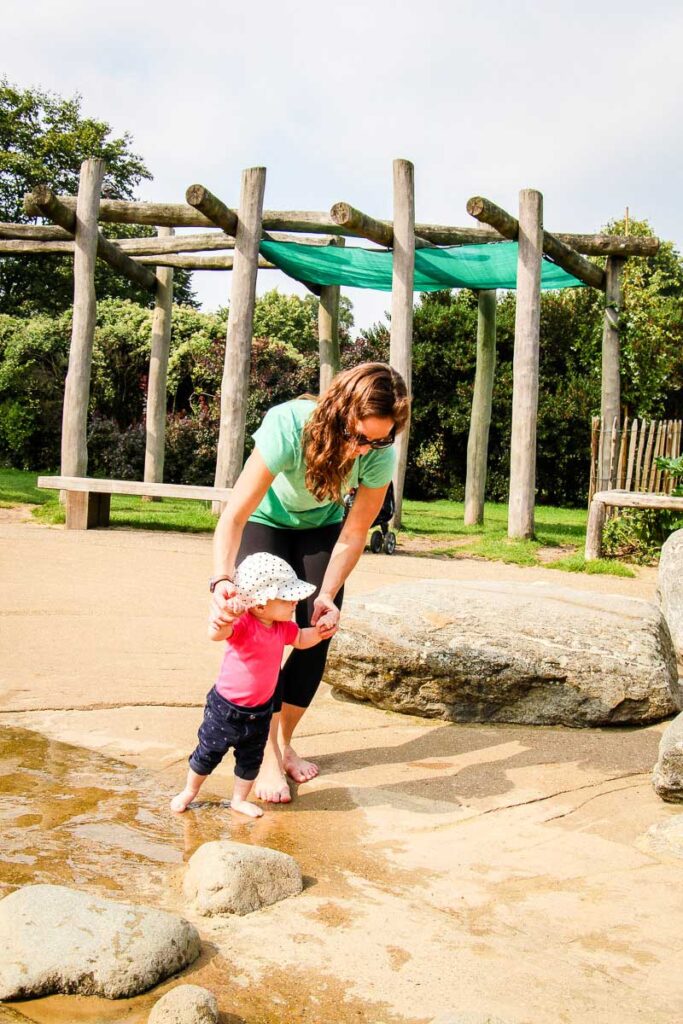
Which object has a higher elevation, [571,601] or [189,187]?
[189,187]

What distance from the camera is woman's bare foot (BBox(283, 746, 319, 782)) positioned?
388 centimetres

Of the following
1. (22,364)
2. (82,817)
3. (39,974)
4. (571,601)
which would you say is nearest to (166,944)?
(39,974)

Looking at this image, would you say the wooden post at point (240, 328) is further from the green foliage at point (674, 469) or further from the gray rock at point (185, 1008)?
the gray rock at point (185, 1008)

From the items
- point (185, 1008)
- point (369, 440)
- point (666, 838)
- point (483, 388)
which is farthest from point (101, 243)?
point (185, 1008)

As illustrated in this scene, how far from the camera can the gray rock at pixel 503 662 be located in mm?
4680

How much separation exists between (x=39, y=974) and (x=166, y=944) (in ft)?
0.94

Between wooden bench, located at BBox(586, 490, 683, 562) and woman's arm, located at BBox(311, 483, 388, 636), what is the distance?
22.1 feet

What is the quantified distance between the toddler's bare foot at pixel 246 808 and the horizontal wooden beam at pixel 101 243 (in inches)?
397

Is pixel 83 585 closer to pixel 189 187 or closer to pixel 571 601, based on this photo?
pixel 571 601

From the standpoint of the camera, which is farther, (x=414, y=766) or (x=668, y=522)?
(x=668, y=522)

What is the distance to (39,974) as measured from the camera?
7.36 feet

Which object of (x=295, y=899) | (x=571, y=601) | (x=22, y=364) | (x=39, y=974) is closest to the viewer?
(x=39, y=974)

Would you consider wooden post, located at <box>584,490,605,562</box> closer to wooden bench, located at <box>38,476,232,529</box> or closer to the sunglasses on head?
wooden bench, located at <box>38,476,232,529</box>

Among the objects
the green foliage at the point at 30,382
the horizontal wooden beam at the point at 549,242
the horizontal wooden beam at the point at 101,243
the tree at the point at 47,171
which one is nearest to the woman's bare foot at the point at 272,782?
the horizontal wooden beam at the point at 549,242
